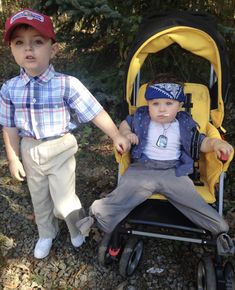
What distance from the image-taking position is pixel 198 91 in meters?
3.40

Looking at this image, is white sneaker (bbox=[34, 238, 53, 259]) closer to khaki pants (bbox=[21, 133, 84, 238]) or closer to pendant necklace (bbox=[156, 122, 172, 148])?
khaki pants (bbox=[21, 133, 84, 238])

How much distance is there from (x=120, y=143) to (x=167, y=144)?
44cm

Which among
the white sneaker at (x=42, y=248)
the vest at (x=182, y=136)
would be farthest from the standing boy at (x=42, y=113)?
the white sneaker at (x=42, y=248)

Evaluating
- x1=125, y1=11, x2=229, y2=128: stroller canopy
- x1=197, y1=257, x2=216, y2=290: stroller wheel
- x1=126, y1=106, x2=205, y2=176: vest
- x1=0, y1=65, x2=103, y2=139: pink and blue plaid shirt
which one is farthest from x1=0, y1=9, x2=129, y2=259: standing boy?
x1=197, y1=257, x2=216, y2=290: stroller wheel

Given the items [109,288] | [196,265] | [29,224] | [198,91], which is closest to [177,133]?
[198,91]

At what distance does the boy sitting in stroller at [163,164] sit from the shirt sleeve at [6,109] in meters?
0.86

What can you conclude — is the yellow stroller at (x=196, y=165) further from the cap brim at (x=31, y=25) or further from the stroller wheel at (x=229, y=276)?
the cap brim at (x=31, y=25)

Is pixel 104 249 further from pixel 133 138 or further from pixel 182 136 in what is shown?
pixel 182 136

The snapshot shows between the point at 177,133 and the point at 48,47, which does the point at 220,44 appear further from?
the point at 48,47

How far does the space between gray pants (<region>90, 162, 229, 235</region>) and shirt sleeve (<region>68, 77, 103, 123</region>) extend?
551 millimetres

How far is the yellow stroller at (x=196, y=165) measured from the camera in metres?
2.76

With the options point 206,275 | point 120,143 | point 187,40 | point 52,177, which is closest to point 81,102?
point 120,143

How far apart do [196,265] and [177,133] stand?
1.09 m

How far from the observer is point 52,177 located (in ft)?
9.70
